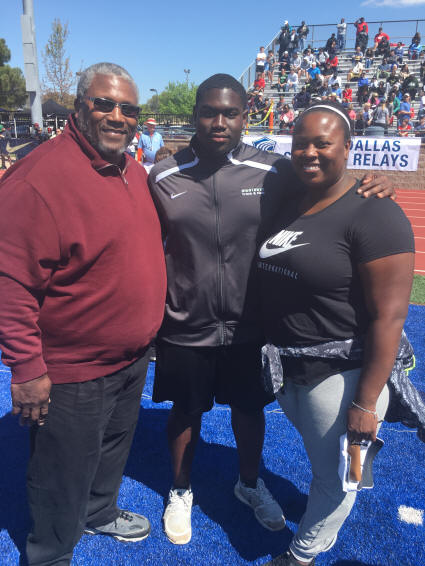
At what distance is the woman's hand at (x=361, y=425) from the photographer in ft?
5.27

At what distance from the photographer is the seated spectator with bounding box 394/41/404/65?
77.3ft

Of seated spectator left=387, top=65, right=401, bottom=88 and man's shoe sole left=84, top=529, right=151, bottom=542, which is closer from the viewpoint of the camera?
man's shoe sole left=84, top=529, right=151, bottom=542

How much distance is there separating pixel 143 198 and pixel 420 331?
13.6ft

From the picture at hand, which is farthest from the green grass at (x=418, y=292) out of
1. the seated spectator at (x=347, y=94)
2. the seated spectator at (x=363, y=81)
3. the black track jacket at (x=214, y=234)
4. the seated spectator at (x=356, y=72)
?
the seated spectator at (x=356, y=72)

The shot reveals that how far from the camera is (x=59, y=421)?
1.80m

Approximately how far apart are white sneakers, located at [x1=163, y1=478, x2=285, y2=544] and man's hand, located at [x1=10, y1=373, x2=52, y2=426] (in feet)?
3.71

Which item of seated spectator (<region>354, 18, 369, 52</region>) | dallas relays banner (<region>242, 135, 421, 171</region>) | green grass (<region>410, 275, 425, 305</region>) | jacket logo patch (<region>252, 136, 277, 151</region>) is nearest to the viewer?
green grass (<region>410, 275, 425, 305</region>)

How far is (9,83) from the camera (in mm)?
38188

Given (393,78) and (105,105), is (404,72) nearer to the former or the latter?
(393,78)

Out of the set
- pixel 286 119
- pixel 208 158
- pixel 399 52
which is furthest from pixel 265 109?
pixel 208 158

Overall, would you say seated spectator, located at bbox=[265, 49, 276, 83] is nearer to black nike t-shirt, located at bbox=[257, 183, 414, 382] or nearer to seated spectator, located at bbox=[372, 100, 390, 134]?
seated spectator, located at bbox=[372, 100, 390, 134]

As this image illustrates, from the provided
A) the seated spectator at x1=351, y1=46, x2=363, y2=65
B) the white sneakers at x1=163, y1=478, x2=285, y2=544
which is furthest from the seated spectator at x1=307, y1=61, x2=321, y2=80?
the white sneakers at x1=163, y1=478, x2=285, y2=544

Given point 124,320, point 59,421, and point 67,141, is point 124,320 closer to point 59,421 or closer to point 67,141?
point 59,421

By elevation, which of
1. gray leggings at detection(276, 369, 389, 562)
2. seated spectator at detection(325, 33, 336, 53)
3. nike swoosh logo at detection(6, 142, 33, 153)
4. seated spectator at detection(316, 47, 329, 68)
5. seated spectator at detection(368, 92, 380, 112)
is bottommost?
gray leggings at detection(276, 369, 389, 562)
